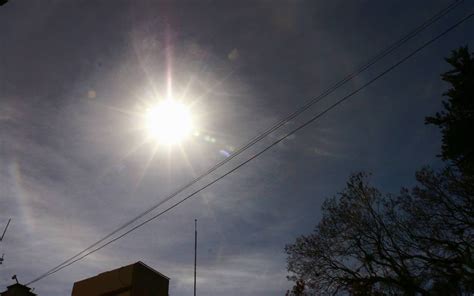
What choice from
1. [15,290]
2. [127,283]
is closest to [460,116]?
[127,283]

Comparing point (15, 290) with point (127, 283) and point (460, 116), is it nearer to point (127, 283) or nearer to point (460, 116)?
point (127, 283)

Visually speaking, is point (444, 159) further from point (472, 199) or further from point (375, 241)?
point (375, 241)

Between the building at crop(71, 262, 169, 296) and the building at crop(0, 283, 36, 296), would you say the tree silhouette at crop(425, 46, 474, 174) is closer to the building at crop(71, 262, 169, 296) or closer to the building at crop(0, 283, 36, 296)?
the building at crop(71, 262, 169, 296)

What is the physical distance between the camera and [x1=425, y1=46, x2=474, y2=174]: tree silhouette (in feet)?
51.9

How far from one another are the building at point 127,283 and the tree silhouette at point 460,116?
696 inches

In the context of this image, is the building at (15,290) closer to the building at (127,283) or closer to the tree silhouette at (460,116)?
the building at (127,283)

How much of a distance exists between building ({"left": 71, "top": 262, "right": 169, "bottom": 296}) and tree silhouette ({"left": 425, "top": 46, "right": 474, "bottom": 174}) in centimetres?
1768

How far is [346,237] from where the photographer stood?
18.0 m

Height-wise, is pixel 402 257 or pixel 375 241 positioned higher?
pixel 375 241

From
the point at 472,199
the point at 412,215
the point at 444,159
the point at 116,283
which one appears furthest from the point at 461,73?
the point at 116,283

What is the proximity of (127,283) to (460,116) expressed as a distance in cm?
2063

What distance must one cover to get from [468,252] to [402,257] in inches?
118

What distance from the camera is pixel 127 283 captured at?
13.1m

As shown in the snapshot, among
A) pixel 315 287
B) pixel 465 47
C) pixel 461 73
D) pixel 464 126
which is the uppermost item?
pixel 465 47
